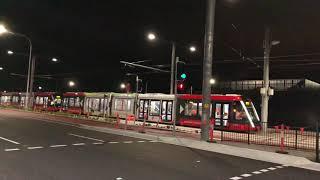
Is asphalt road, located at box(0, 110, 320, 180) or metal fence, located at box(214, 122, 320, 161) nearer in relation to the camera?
asphalt road, located at box(0, 110, 320, 180)

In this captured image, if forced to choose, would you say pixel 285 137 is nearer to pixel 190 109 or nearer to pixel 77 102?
pixel 190 109

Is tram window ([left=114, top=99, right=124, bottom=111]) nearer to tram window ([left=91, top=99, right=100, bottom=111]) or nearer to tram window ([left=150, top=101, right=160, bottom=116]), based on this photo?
tram window ([left=91, top=99, right=100, bottom=111])

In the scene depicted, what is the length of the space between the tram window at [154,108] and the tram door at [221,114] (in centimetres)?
657

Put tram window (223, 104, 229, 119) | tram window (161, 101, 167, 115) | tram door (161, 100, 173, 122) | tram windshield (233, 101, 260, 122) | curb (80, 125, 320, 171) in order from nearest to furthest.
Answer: curb (80, 125, 320, 171)
tram windshield (233, 101, 260, 122)
tram window (223, 104, 229, 119)
tram door (161, 100, 173, 122)
tram window (161, 101, 167, 115)

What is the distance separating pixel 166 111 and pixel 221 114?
608 centimetres

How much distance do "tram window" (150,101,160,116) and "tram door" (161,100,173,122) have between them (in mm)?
565

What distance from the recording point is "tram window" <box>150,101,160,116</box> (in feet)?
106

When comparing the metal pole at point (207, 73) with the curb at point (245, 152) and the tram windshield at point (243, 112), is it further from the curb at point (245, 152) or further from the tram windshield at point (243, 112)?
the tram windshield at point (243, 112)

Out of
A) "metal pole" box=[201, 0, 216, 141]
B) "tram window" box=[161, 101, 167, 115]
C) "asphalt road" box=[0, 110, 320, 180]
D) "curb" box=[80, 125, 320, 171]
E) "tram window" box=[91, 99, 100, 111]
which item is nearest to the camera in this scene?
"asphalt road" box=[0, 110, 320, 180]

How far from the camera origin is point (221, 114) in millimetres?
26922

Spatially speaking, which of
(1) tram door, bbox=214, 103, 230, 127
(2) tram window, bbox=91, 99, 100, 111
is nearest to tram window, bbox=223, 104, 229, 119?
(1) tram door, bbox=214, 103, 230, 127

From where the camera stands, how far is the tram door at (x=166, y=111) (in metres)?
31.1

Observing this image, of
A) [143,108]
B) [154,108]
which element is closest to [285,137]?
[154,108]

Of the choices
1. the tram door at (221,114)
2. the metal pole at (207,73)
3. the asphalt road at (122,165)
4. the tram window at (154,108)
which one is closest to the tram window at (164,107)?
the tram window at (154,108)
